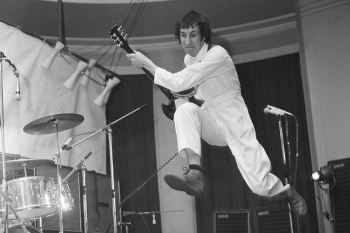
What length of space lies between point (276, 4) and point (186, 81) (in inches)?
156

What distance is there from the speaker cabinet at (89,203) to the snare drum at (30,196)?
26.5 inches

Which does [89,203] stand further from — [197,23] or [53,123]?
[197,23]

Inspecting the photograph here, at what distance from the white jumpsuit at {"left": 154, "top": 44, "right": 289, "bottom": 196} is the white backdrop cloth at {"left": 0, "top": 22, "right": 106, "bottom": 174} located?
271cm

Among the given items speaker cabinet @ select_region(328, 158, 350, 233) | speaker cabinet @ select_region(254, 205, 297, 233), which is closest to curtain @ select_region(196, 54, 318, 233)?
speaker cabinet @ select_region(254, 205, 297, 233)

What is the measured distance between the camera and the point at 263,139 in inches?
Result: 308

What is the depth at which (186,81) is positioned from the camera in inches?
167

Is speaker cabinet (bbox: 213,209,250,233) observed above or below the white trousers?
below

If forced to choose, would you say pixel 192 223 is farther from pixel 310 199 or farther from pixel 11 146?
pixel 11 146

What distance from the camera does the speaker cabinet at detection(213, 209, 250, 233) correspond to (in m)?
6.20

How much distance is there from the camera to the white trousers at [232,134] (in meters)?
4.09

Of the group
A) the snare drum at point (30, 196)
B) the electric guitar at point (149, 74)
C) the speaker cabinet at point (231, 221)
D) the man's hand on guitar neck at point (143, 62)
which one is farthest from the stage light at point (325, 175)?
the snare drum at point (30, 196)

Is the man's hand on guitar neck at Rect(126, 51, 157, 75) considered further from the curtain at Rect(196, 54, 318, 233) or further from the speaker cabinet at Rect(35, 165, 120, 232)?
the curtain at Rect(196, 54, 318, 233)

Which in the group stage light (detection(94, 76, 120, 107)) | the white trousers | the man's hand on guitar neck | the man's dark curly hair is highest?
stage light (detection(94, 76, 120, 107))

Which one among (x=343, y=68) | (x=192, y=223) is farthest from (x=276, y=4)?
(x=192, y=223)
